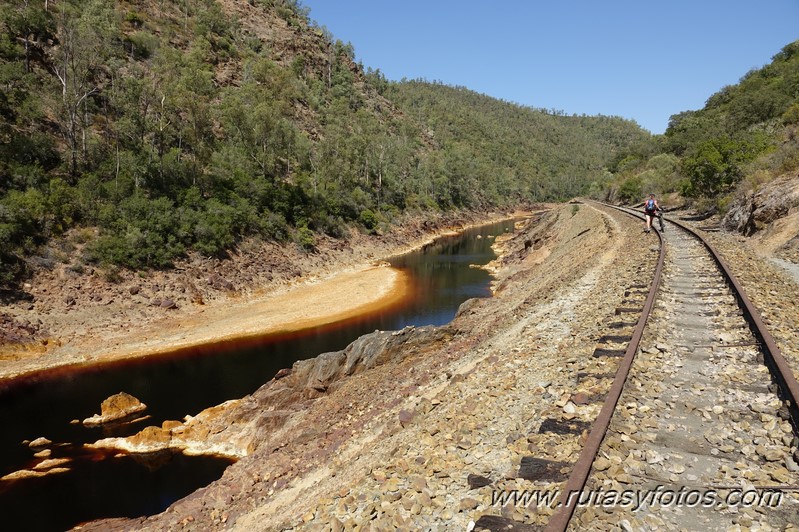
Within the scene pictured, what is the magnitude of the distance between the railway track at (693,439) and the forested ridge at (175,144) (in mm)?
32603

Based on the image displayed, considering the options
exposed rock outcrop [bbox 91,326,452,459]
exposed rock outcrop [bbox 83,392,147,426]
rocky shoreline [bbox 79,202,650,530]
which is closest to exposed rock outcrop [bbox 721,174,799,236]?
rocky shoreline [bbox 79,202,650,530]

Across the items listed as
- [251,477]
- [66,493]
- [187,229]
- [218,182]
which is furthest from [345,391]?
[218,182]

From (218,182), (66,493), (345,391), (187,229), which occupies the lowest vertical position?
(66,493)

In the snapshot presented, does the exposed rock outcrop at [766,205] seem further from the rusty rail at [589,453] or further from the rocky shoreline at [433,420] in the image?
the rusty rail at [589,453]

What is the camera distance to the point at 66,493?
14.0 meters

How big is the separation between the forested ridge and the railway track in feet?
107

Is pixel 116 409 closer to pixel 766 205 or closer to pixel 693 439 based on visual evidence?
pixel 693 439

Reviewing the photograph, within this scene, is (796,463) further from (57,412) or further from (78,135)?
(78,135)

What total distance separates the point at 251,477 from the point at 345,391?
4.18 meters

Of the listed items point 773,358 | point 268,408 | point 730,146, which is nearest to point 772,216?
point 730,146

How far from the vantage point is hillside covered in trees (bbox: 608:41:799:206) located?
95.3ft

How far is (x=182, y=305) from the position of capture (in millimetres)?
31031

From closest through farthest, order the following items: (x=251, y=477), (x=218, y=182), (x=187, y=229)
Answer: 1. (x=251, y=477)
2. (x=187, y=229)
3. (x=218, y=182)

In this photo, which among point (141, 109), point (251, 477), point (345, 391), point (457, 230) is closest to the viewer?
point (251, 477)
